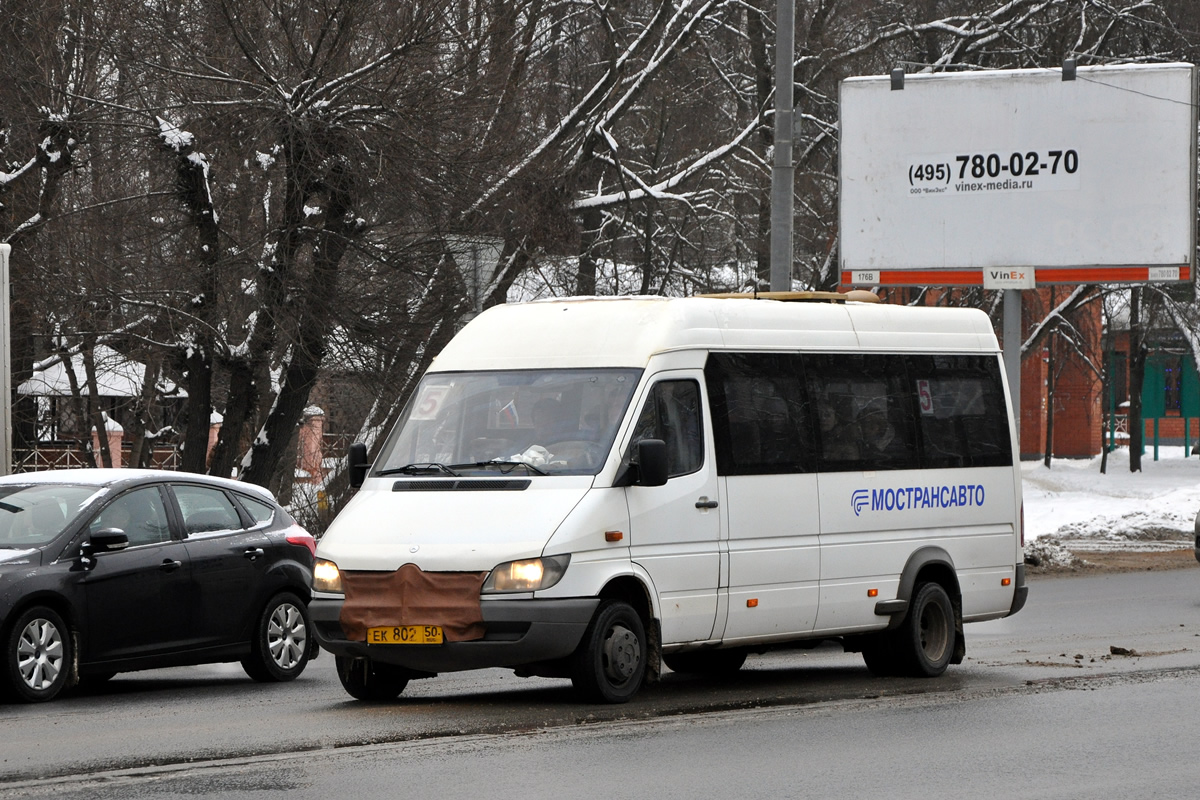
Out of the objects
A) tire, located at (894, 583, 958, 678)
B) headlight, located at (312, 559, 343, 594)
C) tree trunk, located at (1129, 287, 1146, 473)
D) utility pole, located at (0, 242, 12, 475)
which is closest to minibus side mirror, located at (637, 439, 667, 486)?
headlight, located at (312, 559, 343, 594)

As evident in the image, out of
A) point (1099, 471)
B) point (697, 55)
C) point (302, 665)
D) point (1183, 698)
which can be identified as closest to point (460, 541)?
point (302, 665)

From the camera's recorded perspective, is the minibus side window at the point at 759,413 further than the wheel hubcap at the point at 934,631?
No

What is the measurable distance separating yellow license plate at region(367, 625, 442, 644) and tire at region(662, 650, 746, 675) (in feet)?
9.73

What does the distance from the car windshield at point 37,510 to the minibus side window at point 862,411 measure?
184 inches

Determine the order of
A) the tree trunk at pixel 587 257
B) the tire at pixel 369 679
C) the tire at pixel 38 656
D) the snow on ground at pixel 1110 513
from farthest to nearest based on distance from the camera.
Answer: the snow on ground at pixel 1110 513 < the tree trunk at pixel 587 257 < the tire at pixel 38 656 < the tire at pixel 369 679

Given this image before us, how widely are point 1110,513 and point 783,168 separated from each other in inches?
578

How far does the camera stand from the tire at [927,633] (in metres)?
11.8

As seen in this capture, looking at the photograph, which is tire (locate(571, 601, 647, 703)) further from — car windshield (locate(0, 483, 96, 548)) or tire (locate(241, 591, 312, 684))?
car windshield (locate(0, 483, 96, 548))

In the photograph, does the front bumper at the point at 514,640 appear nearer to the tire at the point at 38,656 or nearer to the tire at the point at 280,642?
the tire at the point at 38,656

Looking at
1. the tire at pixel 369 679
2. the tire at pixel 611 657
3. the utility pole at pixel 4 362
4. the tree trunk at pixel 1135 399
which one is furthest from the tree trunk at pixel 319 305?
Answer: the tree trunk at pixel 1135 399

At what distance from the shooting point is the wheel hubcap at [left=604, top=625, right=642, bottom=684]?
981cm

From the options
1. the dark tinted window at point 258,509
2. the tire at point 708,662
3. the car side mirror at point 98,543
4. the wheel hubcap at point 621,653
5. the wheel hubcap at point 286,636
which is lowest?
the tire at point 708,662

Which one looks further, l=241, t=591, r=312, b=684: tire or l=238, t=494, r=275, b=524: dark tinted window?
l=238, t=494, r=275, b=524: dark tinted window

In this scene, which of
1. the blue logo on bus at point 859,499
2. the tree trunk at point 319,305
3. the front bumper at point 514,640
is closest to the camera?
the front bumper at point 514,640
